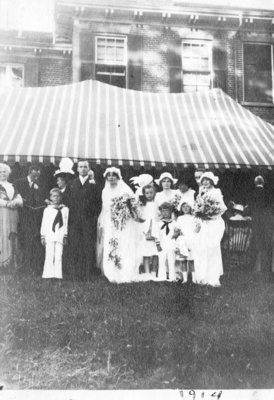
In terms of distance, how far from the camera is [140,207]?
20.9ft

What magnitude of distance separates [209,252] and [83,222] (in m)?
1.84

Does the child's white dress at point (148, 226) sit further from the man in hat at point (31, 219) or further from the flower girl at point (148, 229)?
the man in hat at point (31, 219)

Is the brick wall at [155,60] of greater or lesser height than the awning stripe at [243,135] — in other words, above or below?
above

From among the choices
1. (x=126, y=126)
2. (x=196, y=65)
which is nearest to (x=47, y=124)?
(x=126, y=126)

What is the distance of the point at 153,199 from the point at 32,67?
728cm

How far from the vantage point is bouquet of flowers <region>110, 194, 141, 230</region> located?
627 centimetres

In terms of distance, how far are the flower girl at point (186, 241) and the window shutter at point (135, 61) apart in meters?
6.09

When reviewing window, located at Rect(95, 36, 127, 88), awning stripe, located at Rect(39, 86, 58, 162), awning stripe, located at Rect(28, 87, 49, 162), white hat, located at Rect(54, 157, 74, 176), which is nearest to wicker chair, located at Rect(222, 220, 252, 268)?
white hat, located at Rect(54, 157, 74, 176)

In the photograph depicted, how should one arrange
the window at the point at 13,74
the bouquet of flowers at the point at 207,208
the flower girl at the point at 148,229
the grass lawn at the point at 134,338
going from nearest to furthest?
1. the grass lawn at the point at 134,338
2. the bouquet of flowers at the point at 207,208
3. the flower girl at the point at 148,229
4. the window at the point at 13,74

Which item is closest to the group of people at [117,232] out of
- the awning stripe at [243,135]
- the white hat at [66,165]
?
the white hat at [66,165]

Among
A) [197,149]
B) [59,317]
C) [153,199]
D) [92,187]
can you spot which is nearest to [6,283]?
[59,317]

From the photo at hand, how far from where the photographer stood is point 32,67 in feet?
39.7

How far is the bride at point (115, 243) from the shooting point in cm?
615

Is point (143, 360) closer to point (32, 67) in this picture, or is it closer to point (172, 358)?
point (172, 358)
